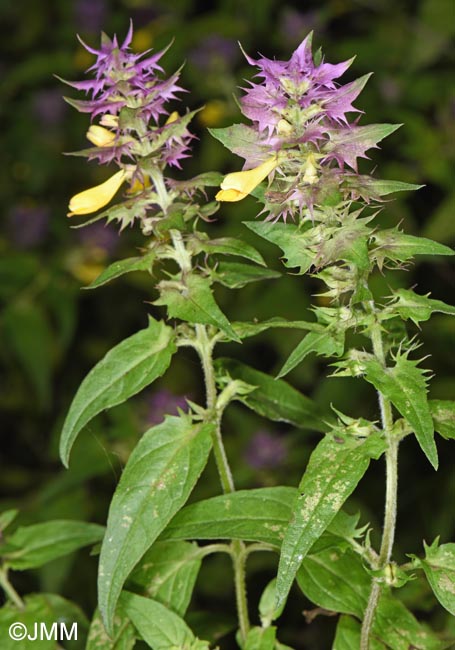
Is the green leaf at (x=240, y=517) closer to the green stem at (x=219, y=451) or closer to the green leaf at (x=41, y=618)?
the green stem at (x=219, y=451)

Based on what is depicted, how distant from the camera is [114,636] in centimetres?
111

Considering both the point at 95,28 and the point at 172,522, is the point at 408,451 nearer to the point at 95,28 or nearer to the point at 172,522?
the point at 172,522

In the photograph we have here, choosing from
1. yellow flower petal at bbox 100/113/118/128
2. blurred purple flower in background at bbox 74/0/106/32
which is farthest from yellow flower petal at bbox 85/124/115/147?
blurred purple flower in background at bbox 74/0/106/32

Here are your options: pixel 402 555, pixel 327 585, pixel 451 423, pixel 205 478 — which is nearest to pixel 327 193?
pixel 451 423

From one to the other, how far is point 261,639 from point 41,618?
318 mm

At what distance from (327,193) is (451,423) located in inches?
11.8

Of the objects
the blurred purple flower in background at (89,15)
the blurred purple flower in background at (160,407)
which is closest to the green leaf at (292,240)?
the blurred purple flower in background at (160,407)

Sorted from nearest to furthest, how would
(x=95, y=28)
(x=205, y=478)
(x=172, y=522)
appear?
(x=172, y=522)
(x=205, y=478)
(x=95, y=28)

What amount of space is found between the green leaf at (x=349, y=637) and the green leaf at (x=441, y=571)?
121 millimetres

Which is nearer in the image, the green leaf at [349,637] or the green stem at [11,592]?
the green leaf at [349,637]

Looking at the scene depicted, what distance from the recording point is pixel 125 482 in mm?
1024

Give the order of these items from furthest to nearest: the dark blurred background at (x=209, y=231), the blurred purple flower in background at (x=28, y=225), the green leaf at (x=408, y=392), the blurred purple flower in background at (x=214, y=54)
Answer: the blurred purple flower in background at (x=28, y=225) < the blurred purple flower in background at (x=214, y=54) < the dark blurred background at (x=209, y=231) < the green leaf at (x=408, y=392)

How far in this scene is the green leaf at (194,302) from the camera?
981 mm

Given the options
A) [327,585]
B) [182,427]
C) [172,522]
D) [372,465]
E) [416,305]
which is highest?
[416,305]
